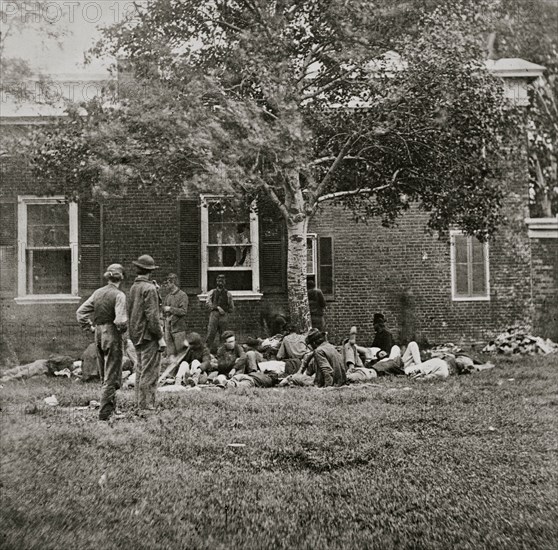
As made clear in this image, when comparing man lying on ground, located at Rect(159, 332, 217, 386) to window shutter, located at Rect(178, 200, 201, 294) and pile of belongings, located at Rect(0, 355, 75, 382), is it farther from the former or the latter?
pile of belongings, located at Rect(0, 355, 75, 382)

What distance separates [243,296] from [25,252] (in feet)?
4.11

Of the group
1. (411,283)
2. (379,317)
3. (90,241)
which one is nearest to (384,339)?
(379,317)

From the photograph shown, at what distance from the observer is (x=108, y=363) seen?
3.73 metres

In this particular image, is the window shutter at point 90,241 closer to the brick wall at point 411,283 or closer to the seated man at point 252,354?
the seated man at point 252,354

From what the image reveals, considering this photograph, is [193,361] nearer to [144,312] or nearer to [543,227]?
[144,312]

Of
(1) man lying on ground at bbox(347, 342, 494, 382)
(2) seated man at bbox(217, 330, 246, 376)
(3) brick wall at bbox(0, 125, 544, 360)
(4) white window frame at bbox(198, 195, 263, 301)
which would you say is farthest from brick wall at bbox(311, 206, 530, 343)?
(2) seated man at bbox(217, 330, 246, 376)

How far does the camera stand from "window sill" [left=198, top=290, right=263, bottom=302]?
364 cm

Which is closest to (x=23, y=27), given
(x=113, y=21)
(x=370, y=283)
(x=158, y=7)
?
(x=113, y=21)

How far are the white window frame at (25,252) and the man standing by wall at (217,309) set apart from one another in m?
0.75

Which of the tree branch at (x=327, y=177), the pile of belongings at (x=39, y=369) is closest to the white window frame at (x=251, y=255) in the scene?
the tree branch at (x=327, y=177)

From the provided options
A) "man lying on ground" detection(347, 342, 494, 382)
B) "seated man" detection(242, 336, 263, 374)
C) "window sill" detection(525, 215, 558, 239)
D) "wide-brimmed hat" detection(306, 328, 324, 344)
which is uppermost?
"window sill" detection(525, 215, 558, 239)

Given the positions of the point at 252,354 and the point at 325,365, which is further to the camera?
the point at 252,354

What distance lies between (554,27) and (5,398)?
3695 millimetres

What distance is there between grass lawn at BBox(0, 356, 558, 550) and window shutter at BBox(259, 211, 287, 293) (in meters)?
0.61
